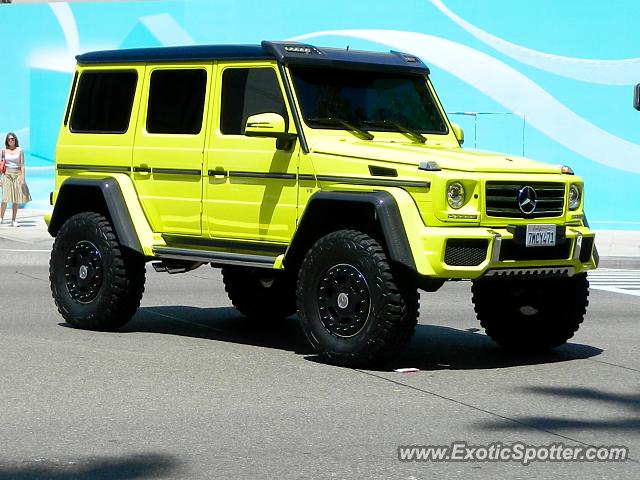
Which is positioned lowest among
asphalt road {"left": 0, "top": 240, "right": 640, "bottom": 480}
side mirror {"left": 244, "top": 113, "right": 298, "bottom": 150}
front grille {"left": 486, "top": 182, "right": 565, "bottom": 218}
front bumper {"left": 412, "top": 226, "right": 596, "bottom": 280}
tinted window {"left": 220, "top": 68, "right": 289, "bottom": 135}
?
asphalt road {"left": 0, "top": 240, "right": 640, "bottom": 480}

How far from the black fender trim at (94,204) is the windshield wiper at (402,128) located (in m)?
2.11

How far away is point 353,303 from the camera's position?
9.31m

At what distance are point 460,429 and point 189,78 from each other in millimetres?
4557

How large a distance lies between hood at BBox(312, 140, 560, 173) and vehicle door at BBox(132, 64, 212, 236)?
1.35 metres

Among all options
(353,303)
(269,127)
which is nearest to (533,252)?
(353,303)

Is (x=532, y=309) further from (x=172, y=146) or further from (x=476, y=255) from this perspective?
(x=172, y=146)

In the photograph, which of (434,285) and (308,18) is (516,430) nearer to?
(434,285)

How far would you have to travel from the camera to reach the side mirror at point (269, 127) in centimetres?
973

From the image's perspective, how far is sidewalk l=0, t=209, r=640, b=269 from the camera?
67.1ft

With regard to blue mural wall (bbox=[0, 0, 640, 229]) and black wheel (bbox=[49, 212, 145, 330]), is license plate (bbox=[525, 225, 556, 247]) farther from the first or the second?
blue mural wall (bbox=[0, 0, 640, 229])

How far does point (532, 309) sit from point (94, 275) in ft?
11.7

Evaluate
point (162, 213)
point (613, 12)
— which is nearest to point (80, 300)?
point (162, 213)

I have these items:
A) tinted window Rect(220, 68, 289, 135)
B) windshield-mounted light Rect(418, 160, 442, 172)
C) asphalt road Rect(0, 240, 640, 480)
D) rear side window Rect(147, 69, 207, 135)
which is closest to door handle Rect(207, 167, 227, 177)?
tinted window Rect(220, 68, 289, 135)

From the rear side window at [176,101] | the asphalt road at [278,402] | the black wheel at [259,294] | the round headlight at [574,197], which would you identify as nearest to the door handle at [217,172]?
the rear side window at [176,101]
